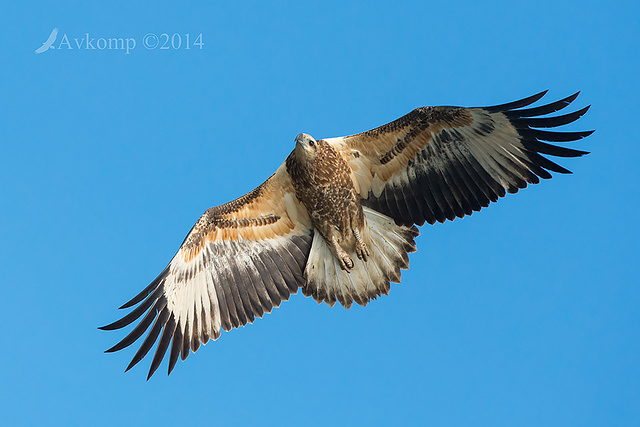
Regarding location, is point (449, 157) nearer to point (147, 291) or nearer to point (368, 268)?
point (368, 268)

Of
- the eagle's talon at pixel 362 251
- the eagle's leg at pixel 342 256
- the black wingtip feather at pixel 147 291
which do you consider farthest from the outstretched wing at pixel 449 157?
the black wingtip feather at pixel 147 291

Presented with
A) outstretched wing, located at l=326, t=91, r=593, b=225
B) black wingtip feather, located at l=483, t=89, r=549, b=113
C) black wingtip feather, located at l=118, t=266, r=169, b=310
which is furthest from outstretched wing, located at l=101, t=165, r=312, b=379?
black wingtip feather, located at l=483, t=89, r=549, b=113

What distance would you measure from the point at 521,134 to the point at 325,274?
277 centimetres

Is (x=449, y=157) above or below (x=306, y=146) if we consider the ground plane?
below

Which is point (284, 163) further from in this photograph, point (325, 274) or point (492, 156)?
point (492, 156)

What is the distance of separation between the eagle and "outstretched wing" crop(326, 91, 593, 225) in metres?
0.01

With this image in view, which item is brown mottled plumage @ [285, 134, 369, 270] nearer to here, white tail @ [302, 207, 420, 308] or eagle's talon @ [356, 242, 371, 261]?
eagle's talon @ [356, 242, 371, 261]

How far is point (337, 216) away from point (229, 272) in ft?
4.76

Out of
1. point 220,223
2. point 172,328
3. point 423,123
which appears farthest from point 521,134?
point 172,328

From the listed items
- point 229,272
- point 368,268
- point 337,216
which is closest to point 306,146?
point 337,216

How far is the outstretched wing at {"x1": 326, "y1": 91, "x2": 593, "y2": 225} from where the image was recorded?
329 inches

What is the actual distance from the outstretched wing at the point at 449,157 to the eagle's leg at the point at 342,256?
66cm

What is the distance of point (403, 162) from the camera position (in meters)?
8.97

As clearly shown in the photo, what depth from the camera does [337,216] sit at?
882cm
